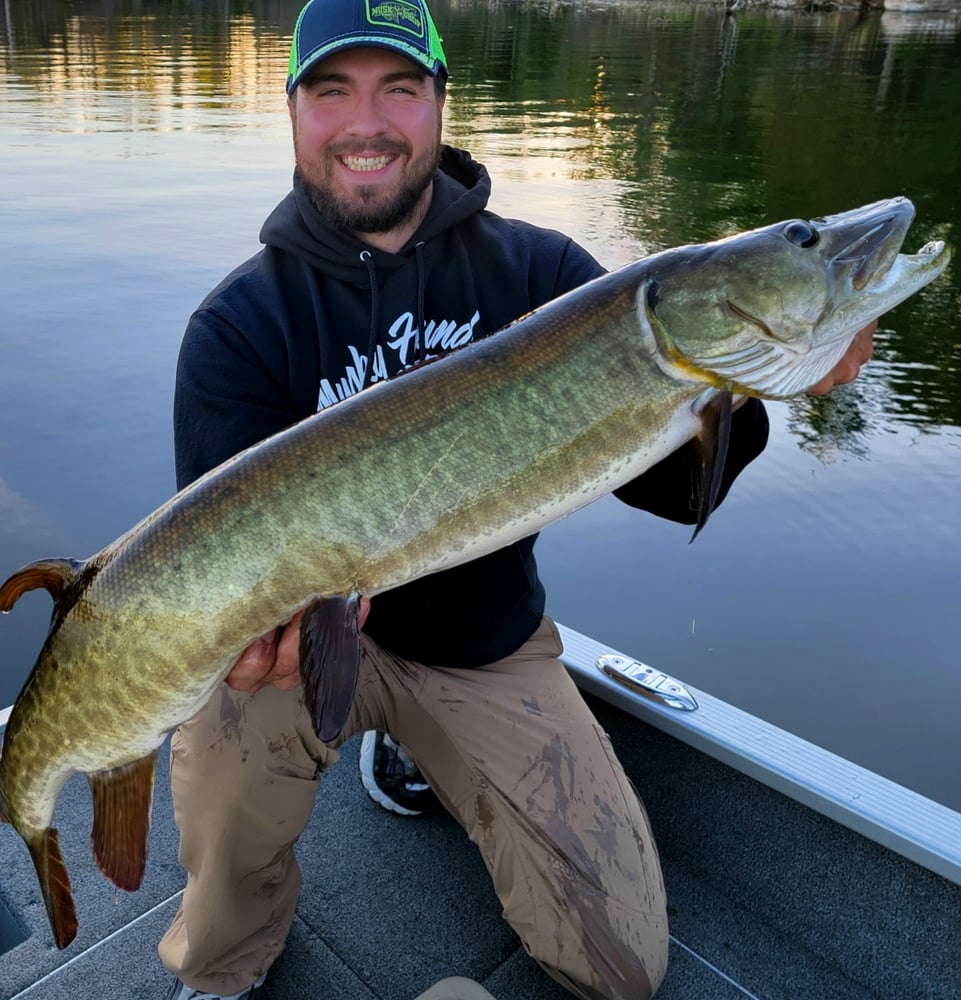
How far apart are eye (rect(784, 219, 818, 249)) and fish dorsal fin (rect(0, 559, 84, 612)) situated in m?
1.61

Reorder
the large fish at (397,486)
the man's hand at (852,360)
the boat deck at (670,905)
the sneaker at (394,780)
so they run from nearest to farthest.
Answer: the large fish at (397,486), the man's hand at (852,360), the boat deck at (670,905), the sneaker at (394,780)

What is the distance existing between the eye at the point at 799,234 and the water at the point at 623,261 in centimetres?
315

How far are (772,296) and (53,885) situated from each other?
1.93 meters

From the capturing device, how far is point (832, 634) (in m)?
5.23

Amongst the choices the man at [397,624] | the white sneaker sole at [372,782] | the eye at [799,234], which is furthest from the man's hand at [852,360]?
the white sneaker sole at [372,782]

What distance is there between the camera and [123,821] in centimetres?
200

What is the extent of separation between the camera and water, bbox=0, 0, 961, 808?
5129 millimetres

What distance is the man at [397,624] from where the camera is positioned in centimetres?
225

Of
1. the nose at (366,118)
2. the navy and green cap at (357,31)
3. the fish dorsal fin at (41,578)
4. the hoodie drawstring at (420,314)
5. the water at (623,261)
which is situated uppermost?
the navy and green cap at (357,31)

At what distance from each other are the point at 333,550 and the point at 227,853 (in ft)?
2.85

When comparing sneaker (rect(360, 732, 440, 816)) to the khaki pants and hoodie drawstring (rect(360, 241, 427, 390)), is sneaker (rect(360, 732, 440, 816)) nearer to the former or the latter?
the khaki pants

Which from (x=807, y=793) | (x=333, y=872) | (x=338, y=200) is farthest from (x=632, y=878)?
(x=338, y=200)

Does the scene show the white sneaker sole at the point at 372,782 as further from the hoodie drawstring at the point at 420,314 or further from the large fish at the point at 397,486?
the hoodie drawstring at the point at 420,314

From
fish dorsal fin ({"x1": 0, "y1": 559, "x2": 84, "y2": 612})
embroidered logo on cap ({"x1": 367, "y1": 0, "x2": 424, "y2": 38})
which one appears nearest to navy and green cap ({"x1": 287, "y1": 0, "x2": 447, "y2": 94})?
embroidered logo on cap ({"x1": 367, "y1": 0, "x2": 424, "y2": 38})
